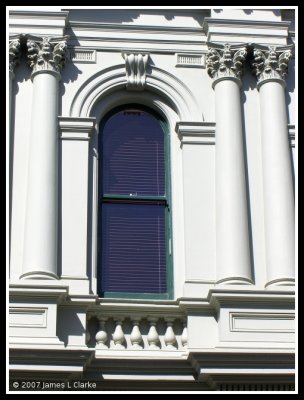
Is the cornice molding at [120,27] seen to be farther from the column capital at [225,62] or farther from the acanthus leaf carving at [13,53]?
Answer: the acanthus leaf carving at [13,53]

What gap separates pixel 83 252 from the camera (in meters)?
17.3

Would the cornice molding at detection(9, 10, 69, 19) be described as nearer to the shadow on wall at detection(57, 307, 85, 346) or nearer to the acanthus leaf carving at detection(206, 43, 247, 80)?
the acanthus leaf carving at detection(206, 43, 247, 80)

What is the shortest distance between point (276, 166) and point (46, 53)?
367 cm

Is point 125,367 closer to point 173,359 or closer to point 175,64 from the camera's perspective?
point 173,359

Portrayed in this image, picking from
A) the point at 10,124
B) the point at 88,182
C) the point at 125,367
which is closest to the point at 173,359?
the point at 125,367

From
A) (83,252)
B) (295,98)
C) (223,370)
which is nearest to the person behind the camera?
(223,370)

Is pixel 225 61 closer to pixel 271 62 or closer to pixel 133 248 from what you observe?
pixel 271 62

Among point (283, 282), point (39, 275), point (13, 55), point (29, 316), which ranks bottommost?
point (29, 316)

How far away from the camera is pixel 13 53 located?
Result: 1852 cm

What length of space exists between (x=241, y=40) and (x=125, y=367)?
17.5ft

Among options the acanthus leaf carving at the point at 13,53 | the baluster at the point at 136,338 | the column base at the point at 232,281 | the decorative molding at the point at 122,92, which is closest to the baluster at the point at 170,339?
the baluster at the point at 136,338

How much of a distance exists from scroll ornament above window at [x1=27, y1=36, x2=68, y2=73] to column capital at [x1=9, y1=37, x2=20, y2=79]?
158mm

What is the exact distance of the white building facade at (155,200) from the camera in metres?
16.5

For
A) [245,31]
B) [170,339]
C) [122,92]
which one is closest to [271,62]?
[245,31]
